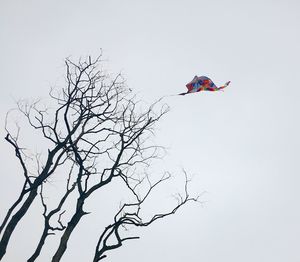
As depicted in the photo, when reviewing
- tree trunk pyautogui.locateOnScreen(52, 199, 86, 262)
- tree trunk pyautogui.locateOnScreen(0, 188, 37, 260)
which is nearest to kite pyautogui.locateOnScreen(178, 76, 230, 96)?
tree trunk pyautogui.locateOnScreen(52, 199, 86, 262)

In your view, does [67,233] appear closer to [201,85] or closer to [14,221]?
[14,221]

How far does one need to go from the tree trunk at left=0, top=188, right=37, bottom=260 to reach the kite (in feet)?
23.1

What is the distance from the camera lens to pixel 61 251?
9.51 meters

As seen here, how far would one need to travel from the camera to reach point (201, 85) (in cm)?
1223

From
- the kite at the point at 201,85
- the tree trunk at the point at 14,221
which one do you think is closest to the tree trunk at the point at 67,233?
the tree trunk at the point at 14,221

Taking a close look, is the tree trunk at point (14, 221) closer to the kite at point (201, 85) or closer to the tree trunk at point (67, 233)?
the tree trunk at point (67, 233)

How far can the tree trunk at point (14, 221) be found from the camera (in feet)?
34.6

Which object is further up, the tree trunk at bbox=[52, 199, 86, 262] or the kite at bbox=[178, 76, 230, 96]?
the kite at bbox=[178, 76, 230, 96]

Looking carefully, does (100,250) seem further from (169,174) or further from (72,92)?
(72,92)

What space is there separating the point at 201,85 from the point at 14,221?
335 inches

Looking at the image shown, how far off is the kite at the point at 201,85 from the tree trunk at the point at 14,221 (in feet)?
23.1

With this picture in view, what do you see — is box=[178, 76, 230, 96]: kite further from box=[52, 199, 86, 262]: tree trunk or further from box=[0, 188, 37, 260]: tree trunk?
box=[0, 188, 37, 260]: tree trunk

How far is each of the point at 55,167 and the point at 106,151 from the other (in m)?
2.02

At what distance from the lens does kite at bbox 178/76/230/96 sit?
39.7 feet
